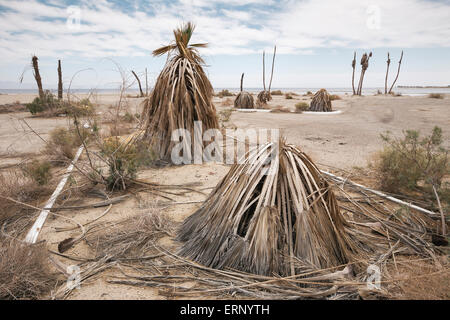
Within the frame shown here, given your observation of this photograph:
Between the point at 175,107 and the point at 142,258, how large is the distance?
3.27m

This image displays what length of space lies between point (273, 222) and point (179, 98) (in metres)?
3.71

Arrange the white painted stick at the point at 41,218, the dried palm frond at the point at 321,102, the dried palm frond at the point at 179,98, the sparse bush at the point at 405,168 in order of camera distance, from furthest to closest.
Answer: the dried palm frond at the point at 321,102
the dried palm frond at the point at 179,98
the sparse bush at the point at 405,168
the white painted stick at the point at 41,218

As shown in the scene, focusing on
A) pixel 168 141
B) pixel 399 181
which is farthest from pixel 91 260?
pixel 399 181

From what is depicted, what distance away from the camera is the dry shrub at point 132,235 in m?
2.36

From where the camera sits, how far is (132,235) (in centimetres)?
256

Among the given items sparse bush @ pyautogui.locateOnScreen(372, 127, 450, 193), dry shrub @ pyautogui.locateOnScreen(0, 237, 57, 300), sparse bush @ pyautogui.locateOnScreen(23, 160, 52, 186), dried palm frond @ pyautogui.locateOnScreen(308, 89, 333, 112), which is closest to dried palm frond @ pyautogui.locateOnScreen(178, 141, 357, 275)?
dry shrub @ pyautogui.locateOnScreen(0, 237, 57, 300)

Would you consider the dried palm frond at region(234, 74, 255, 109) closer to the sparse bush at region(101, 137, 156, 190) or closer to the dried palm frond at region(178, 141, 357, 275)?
the sparse bush at region(101, 137, 156, 190)

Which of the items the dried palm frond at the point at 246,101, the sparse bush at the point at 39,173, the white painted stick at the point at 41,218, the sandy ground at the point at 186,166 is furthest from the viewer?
the dried palm frond at the point at 246,101

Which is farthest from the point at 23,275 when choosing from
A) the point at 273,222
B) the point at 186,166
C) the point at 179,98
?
the point at 179,98

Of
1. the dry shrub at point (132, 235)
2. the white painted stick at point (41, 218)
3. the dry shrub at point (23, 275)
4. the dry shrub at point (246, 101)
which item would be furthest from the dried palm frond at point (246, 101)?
the dry shrub at point (23, 275)

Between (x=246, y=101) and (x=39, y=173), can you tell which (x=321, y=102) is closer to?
(x=246, y=101)

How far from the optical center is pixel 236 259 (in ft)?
6.36

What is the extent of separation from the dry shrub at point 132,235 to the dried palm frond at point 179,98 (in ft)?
7.90

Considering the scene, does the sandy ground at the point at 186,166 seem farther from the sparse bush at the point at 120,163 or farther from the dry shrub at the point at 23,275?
the sparse bush at the point at 120,163
